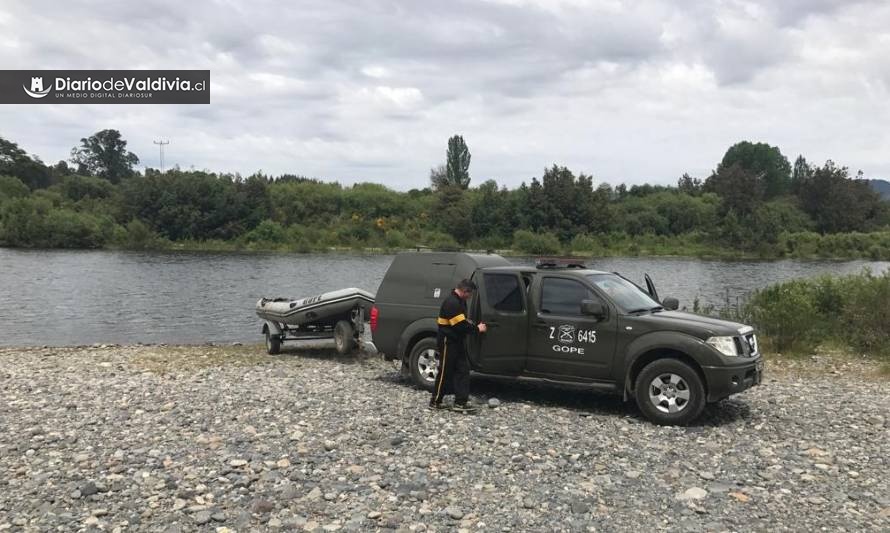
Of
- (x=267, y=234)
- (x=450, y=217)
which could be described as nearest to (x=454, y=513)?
(x=267, y=234)

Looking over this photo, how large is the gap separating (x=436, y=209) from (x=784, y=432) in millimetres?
93754

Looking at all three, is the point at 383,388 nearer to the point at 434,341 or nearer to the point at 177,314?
the point at 434,341

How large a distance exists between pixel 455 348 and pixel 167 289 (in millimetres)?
33324

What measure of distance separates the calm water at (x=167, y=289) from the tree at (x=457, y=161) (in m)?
61.0

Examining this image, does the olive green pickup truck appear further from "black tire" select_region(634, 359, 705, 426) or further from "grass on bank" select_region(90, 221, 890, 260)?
"grass on bank" select_region(90, 221, 890, 260)

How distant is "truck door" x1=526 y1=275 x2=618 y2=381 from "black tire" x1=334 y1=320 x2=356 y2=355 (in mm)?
6179

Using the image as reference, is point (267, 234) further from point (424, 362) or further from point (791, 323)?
point (424, 362)

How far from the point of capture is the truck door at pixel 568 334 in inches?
376

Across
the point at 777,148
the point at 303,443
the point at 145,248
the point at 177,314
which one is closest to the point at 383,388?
the point at 303,443

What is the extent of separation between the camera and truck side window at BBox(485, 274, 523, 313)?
33.8 ft

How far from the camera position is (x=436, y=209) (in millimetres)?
101688

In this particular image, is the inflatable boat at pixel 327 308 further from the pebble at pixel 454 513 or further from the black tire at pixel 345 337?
the pebble at pixel 454 513

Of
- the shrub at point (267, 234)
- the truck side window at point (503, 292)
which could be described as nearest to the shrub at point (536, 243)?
the shrub at point (267, 234)

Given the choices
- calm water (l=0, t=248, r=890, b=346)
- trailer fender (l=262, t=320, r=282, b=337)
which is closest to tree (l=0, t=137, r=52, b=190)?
calm water (l=0, t=248, r=890, b=346)
